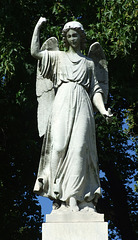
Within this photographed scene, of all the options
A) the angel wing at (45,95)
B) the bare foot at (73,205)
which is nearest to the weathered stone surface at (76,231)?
the bare foot at (73,205)

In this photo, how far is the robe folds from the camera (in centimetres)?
762

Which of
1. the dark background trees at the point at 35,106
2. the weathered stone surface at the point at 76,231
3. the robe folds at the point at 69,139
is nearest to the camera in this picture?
the weathered stone surface at the point at 76,231

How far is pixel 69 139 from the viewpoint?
7.75 meters

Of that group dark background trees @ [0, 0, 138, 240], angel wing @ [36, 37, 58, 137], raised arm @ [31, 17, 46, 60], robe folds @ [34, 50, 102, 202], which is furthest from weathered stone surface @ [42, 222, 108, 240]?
dark background trees @ [0, 0, 138, 240]

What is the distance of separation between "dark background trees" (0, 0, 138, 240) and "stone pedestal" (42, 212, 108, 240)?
6522 millimetres

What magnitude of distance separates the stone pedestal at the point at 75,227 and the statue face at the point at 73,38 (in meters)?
2.45

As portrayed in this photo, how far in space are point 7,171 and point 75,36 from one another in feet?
30.8

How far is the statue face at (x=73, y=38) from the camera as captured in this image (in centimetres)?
825

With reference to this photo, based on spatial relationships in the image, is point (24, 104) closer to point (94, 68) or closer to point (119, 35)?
point (119, 35)

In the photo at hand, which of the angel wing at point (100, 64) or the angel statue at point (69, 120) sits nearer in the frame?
the angel statue at point (69, 120)

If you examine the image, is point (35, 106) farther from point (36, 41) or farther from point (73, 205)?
point (73, 205)

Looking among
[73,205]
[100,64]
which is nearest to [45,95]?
[100,64]

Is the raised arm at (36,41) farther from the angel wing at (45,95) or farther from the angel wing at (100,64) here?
the angel wing at (100,64)

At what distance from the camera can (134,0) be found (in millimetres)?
13375
